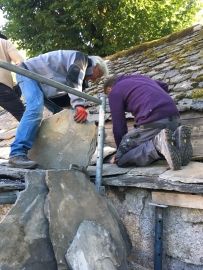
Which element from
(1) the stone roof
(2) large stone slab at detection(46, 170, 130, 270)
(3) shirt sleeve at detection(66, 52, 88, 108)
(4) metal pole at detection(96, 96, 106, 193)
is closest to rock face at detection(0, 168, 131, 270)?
(2) large stone slab at detection(46, 170, 130, 270)

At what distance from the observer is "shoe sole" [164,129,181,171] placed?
2.57 meters

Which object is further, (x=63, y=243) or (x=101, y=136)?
(x=101, y=136)

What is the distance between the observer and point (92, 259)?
208cm

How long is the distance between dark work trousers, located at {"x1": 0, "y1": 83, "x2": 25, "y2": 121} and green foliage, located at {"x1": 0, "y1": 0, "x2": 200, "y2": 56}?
882cm

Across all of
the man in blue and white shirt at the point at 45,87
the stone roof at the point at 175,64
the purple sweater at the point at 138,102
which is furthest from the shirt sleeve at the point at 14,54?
the stone roof at the point at 175,64

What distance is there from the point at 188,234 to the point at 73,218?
73 cm

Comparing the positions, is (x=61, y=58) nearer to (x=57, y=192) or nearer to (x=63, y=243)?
(x=57, y=192)

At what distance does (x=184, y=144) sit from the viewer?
268cm

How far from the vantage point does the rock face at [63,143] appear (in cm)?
309

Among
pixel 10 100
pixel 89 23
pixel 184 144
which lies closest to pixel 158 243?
pixel 184 144

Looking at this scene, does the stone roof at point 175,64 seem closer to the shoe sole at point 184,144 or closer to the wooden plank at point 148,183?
the shoe sole at point 184,144

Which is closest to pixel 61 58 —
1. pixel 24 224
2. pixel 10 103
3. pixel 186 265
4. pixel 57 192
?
pixel 10 103

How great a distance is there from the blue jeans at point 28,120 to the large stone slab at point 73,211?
76 centimetres

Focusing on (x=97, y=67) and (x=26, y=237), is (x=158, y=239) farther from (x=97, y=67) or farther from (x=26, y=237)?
(x=97, y=67)
